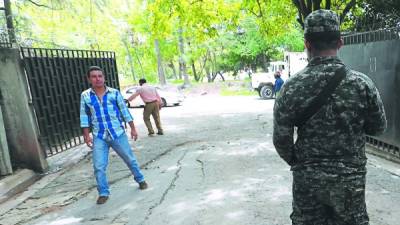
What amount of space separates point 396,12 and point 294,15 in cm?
534

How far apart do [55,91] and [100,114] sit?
10.1ft

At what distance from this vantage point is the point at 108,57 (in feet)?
34.6

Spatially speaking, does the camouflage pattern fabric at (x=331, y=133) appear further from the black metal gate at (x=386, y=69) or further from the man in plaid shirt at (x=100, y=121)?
the black metal gate at (x=386, y=69)

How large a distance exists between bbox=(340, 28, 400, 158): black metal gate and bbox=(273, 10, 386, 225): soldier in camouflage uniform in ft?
15.0

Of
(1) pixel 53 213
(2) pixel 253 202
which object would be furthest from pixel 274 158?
(1) pixel 53 213

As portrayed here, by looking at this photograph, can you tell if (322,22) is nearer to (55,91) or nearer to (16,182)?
(16,182)

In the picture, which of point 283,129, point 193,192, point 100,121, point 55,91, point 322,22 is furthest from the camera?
point 55,91

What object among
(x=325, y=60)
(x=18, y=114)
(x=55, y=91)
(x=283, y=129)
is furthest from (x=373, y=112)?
(x=55, y=91)

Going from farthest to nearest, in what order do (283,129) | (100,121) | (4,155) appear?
(4,155)
(100,121)
(283,129)

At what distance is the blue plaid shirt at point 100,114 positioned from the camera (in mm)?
5203

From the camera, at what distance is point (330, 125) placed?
2.32 metres

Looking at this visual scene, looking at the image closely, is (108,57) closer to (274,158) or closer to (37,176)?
(37,176)

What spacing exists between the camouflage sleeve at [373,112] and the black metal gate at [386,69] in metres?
4.51

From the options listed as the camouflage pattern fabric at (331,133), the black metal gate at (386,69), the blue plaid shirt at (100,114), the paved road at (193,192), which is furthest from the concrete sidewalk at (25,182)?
the black metal gate at (386,69)
